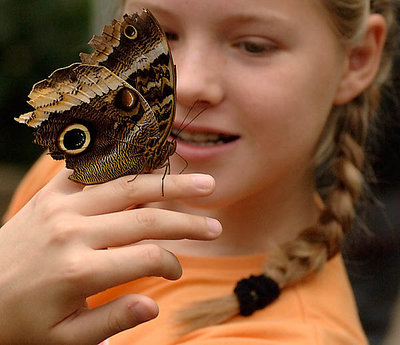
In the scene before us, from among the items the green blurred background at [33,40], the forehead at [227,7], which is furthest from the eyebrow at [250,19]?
the green blurred background at [33,40]

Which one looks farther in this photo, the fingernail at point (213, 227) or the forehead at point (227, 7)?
the forehead at point (227, 7)

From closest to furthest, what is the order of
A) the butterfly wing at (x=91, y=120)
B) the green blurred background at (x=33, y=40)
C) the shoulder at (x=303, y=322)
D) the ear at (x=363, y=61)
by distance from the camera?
the butterfly wing at (x=91, y=120)
the shoulder at (x=303, y=322)
the ear at (x=363, y=61)
the green blurred background at (x=33, y=40)

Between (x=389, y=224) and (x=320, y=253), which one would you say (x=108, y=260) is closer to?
(x=320, y=253)

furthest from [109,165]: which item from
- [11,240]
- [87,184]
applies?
[11,240]

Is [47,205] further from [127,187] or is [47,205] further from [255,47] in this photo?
[255,47]

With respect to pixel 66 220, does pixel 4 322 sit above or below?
below

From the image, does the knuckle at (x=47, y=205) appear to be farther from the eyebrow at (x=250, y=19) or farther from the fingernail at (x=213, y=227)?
the eyebrow at (x=250, y=19)

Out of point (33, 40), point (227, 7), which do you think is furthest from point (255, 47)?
point (33, 40)

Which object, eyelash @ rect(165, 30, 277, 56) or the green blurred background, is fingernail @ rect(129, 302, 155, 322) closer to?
Result: eyelash @ rect(165, 30, 277, 56)
